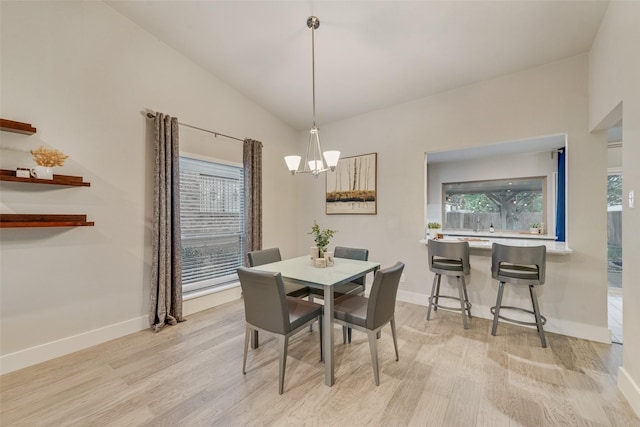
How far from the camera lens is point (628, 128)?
1925mm

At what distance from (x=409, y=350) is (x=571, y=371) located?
4.12 feet

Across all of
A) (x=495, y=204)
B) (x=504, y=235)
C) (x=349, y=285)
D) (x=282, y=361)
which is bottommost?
(x=282, y=361)

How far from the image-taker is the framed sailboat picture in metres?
4.19

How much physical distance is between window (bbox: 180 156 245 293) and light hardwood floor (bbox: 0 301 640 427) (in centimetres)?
102

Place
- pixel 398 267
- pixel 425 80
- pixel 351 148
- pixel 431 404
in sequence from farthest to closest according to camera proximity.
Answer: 1. pixel 351 148
2. pixel 425 80
3. pixel 398 267
4. pixel 431 404

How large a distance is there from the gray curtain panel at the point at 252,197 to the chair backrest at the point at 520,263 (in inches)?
123

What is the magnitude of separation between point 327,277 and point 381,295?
0.45 metres

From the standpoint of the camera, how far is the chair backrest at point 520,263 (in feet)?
8.55

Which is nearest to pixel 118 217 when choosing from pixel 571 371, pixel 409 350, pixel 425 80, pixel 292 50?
pixel 292 50

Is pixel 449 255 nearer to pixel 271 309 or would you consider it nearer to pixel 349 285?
pixel 349 285

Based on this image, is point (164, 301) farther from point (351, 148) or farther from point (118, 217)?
point (351, 148)

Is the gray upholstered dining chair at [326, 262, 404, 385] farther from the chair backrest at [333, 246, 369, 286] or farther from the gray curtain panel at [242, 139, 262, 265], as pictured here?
the gray curtain panel at [242, 139, 262, 265]

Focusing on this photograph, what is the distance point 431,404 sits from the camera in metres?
1.83

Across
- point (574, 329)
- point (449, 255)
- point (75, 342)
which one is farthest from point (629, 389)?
point (75, 342)
